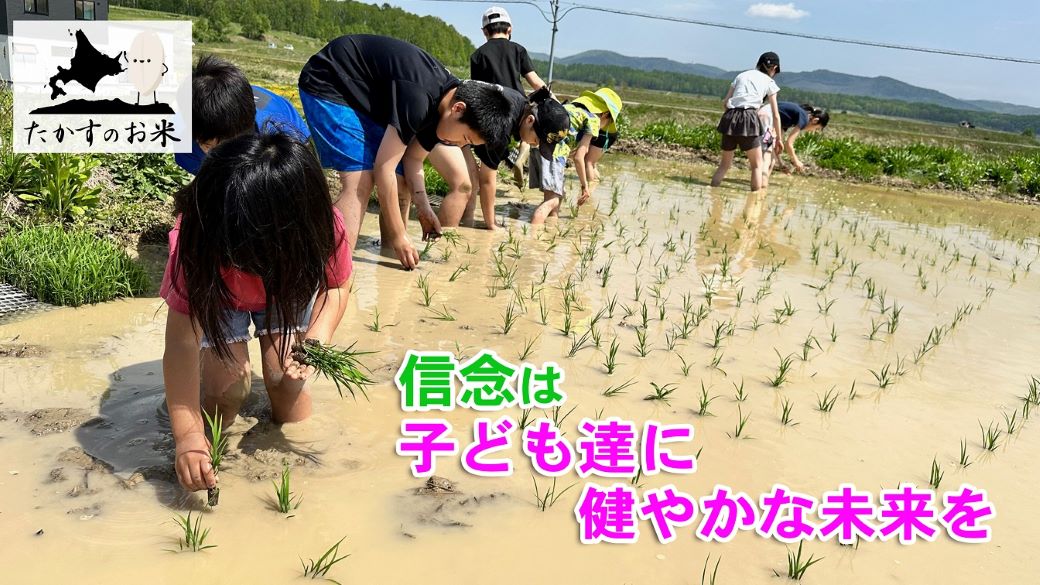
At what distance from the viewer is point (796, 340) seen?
3740 millimetres

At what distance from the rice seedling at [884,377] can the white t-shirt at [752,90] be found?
583cm

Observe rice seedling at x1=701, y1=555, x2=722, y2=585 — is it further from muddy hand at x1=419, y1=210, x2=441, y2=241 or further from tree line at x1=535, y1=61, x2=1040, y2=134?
tree line at x1=535, y1=61, x2=1040, y2=134

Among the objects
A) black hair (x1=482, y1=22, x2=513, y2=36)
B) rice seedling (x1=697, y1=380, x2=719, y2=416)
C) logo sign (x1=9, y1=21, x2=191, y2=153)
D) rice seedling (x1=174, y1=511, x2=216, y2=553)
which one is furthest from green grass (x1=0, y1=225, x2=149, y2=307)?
black hair (x1=482, y1=22, x2=513, y2=36)

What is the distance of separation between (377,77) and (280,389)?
220 centimetres

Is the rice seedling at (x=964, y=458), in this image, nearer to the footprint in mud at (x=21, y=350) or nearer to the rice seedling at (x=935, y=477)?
the rice seedling at (x=935, y=477)

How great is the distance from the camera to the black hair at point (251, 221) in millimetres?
1903

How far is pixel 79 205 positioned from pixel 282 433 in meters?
2.47

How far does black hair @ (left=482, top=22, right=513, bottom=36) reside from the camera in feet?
19.6

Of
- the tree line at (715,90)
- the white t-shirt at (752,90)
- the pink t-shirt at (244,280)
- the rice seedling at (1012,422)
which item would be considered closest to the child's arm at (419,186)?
the pink t-shirt at (244,280)

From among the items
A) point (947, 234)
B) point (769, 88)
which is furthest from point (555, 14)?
point (947, 234)

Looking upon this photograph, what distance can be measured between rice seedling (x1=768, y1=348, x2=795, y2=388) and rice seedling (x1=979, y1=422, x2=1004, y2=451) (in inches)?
27.4

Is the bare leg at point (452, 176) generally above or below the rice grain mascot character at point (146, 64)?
below

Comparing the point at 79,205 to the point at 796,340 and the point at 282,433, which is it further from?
the point at 796,340

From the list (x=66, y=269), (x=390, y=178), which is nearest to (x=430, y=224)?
(x=390, y=178)
